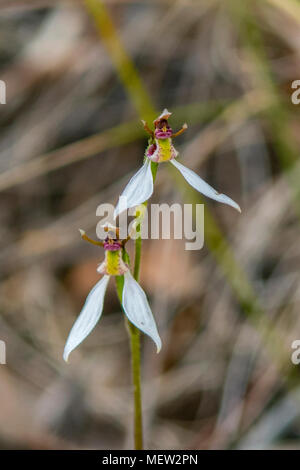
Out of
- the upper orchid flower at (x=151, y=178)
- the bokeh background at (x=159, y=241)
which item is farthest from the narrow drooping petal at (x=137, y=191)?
the bokeh background at (x=159, y=241)

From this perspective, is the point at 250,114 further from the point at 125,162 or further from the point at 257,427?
the point at 257,427

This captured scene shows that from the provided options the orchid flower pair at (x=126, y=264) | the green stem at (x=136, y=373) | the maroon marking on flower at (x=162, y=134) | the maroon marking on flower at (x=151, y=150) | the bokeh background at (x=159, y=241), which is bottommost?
the green stem at (x=136, y=373)

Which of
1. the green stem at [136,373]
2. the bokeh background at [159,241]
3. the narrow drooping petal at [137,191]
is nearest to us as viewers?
the narrow drooping petal at [137,191]

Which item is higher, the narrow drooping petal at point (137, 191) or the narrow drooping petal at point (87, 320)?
the narrow drooping petal at point (137, 191)

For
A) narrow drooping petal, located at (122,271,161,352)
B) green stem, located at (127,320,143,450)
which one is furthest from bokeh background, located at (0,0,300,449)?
narrow drooping petal, located at (122,271,161,352)

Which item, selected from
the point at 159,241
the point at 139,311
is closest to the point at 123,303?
the point at 139,311

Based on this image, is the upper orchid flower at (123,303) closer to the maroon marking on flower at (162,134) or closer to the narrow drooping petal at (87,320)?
the narrow drooping petal at (87,320)

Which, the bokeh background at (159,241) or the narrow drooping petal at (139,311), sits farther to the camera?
the bokeh background at (159,241)

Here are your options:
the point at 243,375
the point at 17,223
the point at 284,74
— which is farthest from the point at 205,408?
the point at 284,74

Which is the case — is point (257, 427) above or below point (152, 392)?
below
